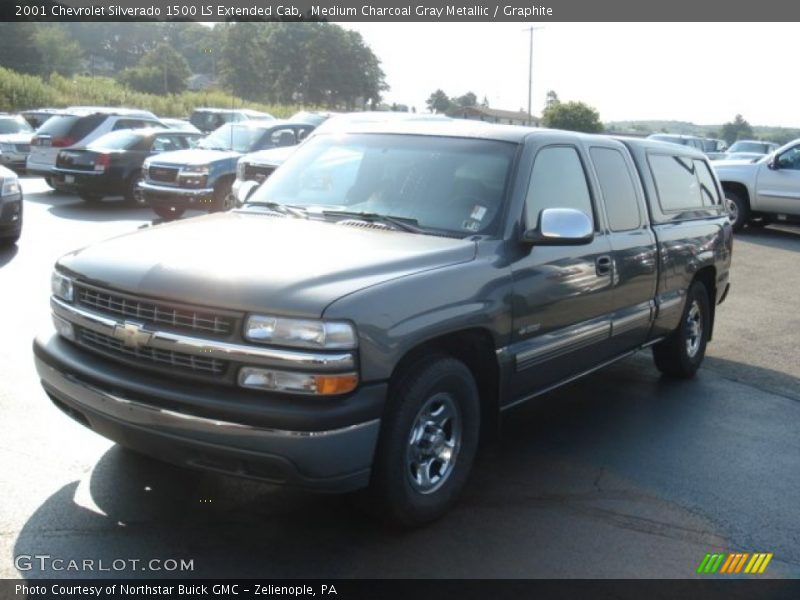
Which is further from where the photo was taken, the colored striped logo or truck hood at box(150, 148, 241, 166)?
truck hood at box(150, 148, 241, 166)

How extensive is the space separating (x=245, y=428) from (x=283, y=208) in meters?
1.91

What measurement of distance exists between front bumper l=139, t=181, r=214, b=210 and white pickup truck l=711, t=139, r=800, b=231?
9.63 meters

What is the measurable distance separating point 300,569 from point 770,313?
25.8 ft

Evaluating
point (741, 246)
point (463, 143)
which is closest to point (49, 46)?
point (741, 246)

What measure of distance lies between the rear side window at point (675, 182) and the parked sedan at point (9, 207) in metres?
7.66

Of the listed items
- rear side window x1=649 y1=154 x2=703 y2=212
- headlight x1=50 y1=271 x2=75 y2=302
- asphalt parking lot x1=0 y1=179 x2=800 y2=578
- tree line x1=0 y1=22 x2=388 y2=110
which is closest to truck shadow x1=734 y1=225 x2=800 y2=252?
rear side window x1=649 y1=154 x2=703 y2=212

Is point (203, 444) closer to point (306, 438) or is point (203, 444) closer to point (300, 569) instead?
point (306, 438)

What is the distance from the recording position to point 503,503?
4.39 metres

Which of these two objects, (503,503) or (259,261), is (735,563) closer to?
(503,503)

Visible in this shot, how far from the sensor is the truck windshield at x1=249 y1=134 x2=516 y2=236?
464 centimetres

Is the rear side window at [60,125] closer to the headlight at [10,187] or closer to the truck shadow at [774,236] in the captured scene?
the headlight at [10,187]

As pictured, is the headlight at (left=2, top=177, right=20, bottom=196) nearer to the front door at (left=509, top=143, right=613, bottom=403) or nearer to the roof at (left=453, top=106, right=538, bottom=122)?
the front door at (left=509, top=143, right=613, bottom=403)

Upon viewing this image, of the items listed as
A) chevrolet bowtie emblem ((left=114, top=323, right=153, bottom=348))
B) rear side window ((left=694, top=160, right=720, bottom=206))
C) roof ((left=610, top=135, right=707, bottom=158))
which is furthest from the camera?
rear side window ((left=694, top=160, right=720, bottom=206))

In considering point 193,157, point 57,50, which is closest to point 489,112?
point 193,157
